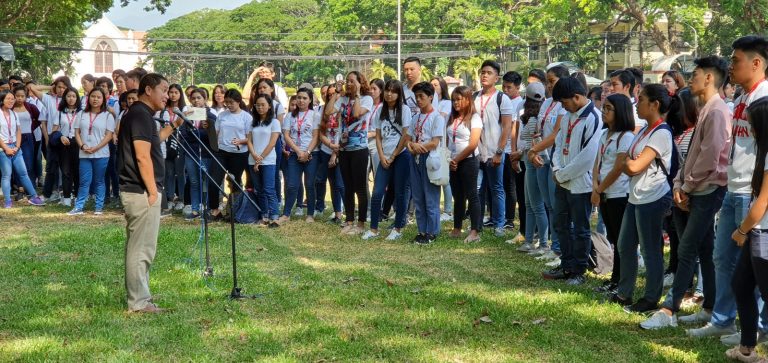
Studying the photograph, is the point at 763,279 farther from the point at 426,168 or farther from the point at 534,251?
the point at 426,168

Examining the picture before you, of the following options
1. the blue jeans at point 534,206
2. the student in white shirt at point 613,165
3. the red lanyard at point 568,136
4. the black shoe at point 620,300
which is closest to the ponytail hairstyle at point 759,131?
the student in white shirt at point 613,165

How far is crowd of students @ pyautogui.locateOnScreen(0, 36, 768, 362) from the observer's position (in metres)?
6.20

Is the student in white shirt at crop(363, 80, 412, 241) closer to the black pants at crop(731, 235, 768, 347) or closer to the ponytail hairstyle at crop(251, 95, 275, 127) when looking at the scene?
the ponytail hairstyle at crop(251, 95, 275, 127)

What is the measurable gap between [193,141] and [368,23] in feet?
231

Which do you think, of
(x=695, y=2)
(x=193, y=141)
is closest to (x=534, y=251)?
(x=193, y=141)

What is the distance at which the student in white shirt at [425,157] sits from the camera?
10.8 meters

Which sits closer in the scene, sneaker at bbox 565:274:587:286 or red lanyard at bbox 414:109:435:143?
sneaker at bbox 565:274:587:286

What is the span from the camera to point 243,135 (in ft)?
42.5

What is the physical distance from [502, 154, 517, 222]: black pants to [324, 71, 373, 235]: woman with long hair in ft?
6.08

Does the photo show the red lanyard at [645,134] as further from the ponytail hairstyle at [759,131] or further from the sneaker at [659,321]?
the ponytail hairstyle at [759,131]

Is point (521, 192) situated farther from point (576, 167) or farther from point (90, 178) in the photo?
point (90, 178)

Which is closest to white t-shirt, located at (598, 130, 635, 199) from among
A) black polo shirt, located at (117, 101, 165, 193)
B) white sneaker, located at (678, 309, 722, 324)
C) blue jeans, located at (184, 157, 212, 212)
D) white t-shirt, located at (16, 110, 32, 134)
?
white sneaker, located at (678, 309, 722, 324)

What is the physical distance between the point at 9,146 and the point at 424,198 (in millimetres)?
7443

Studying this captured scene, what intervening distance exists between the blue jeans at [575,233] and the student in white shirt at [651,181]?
1.30 meters
